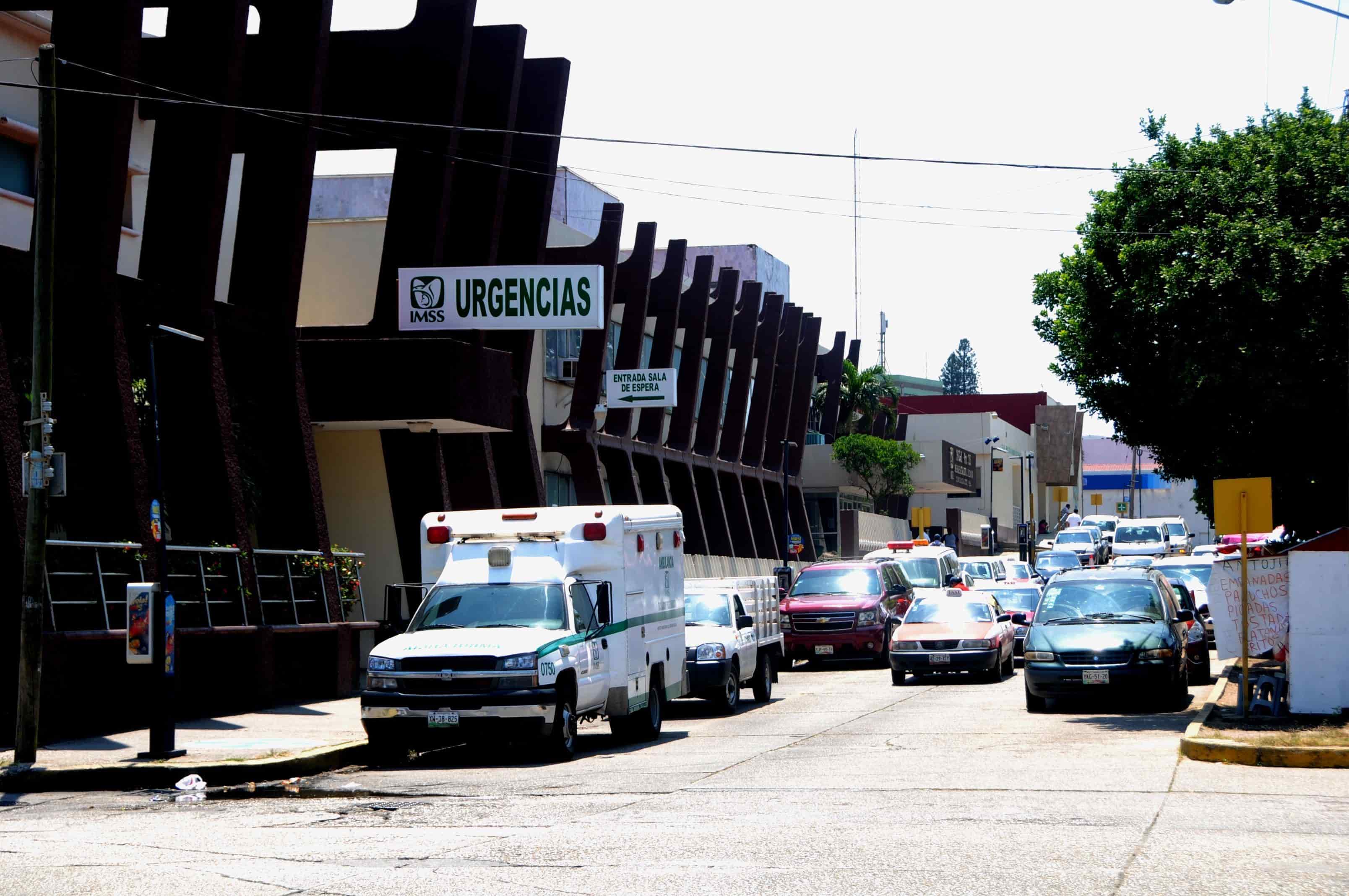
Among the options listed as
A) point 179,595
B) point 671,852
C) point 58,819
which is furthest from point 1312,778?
point 179,595

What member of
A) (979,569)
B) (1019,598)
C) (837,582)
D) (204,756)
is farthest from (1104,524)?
(204,756)

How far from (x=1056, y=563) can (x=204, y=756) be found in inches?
1351

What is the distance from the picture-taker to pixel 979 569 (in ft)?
139

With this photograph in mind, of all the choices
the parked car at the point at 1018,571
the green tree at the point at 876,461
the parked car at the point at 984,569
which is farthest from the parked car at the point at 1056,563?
the green tree at the point at 876,461

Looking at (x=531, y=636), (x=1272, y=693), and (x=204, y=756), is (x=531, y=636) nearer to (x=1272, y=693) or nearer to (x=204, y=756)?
(x=204, y=756)

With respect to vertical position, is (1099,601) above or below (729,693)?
above

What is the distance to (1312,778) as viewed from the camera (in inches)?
510

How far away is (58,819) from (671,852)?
5.75m

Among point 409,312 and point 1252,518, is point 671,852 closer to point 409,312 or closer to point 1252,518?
point 1252,518

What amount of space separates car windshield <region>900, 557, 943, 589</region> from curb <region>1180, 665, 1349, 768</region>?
19.9 metres

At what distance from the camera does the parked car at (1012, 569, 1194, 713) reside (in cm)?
1986

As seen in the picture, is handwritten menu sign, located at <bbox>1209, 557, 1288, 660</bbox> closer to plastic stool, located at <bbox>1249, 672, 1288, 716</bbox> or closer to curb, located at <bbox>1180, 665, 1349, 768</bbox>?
plastic stool, located at <bbox>1249, 672, 1288, 716</bbox>

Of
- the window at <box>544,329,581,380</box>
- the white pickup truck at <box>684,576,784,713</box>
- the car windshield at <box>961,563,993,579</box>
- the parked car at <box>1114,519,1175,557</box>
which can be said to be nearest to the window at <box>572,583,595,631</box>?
the white pickup truck at <box>684,576,784,713</box>

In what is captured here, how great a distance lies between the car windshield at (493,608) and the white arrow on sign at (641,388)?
57.6 feet
